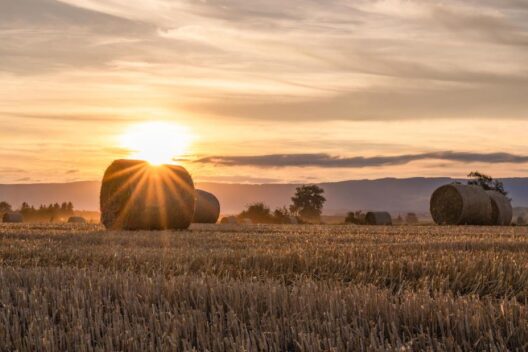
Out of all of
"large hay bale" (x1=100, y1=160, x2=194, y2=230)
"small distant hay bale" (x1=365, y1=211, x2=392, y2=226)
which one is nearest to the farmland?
"large hay bale" (x1=100, y1=160, x2=194, y2=230)

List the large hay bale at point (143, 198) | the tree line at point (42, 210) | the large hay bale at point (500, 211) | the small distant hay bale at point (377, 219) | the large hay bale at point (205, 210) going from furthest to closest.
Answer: the tree line at point (42, 210), the small distant hay bale at point (377, 219), the large hay bale at point (205, 210), the large hay bale at point (500, 211), the large hay bale at point (143, 198)

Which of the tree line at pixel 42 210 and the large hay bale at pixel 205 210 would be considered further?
the tree line at pixel 42 210

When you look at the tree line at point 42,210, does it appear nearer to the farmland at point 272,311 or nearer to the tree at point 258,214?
the tree at point 258,214

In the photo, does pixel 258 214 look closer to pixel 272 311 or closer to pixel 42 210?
pixel 42 210

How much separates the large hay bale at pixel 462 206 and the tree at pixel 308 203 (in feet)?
98.4

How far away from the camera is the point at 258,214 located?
4147 cm

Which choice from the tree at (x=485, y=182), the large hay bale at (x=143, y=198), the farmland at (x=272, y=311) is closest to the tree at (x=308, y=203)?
the tree at (x=485, y=182)

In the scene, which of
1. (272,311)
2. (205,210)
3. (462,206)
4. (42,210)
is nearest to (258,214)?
(205,210)

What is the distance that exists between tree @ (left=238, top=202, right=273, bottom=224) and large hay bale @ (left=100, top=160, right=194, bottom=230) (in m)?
19.5

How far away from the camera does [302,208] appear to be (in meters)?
61.1

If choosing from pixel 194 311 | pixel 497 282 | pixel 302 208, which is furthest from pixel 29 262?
pixel 302 208

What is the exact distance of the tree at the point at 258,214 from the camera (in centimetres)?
4075

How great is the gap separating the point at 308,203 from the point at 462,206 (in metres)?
32.1

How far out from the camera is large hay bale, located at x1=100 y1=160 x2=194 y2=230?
20.0m
